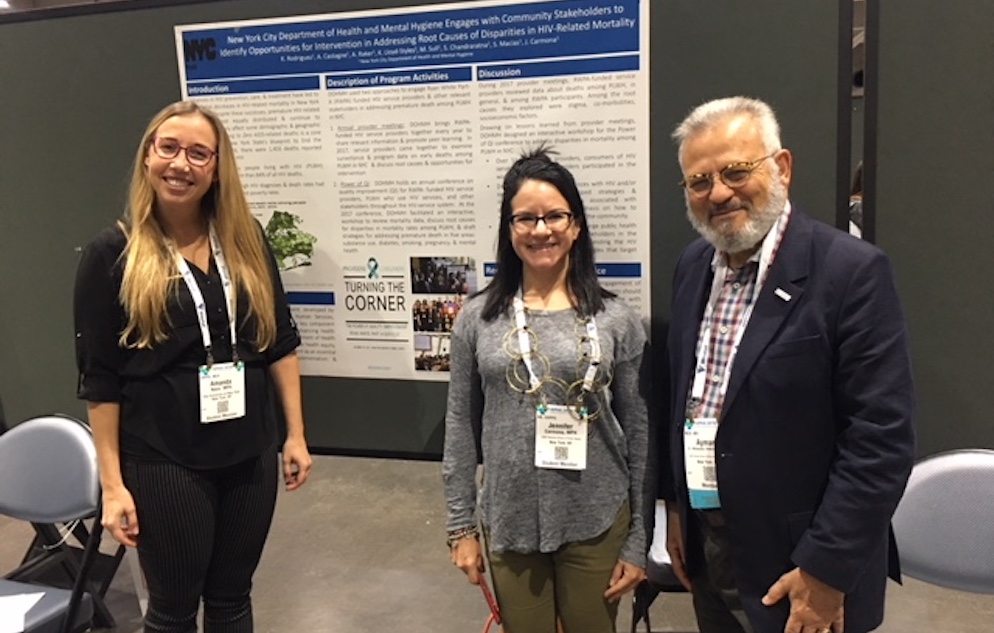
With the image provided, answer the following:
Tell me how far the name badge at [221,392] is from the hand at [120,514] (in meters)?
0.25

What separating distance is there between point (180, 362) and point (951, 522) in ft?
6.29

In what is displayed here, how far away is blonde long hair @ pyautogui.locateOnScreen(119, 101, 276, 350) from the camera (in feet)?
5.04

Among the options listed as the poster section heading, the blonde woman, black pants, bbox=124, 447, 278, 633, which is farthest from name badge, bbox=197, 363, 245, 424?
the poster section heading

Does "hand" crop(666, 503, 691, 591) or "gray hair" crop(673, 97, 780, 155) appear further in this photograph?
"hand" crop(666, 503, 691, 591)

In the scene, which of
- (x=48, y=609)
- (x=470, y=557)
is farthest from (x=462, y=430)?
(x=48, y=609)

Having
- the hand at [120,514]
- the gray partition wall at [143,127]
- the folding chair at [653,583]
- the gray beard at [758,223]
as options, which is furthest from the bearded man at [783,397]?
the hand at [120,514]

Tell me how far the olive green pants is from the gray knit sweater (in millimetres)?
32

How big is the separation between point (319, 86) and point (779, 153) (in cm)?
149

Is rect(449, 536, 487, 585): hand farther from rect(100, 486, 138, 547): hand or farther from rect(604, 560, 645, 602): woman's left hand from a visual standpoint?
rect(100, 486, 138, 547): hand

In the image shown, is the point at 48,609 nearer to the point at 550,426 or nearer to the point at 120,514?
the point at 120,514

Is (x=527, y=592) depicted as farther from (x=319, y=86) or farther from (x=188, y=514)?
(x=319, y=86)

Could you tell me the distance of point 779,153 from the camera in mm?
1278

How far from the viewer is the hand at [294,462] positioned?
1.86 m

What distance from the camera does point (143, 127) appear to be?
2.40m
